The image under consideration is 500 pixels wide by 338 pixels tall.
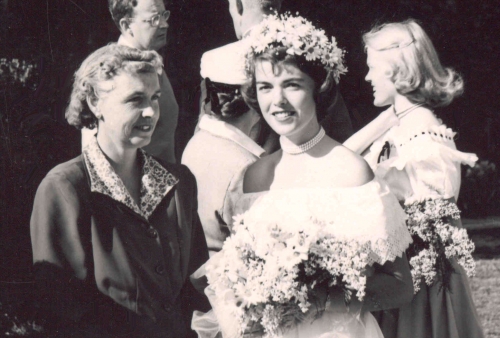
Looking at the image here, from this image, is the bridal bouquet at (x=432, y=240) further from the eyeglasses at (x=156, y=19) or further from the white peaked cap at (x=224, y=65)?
the eyeglasses at (x=156, y=19)

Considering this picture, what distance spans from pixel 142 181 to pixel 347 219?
0.99 m

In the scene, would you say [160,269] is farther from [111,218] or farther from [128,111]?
[128,111]

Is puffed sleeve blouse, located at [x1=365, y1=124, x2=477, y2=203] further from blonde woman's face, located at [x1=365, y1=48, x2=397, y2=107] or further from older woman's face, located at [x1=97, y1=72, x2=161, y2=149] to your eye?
older woman's face, located at [x1=97, y1=72, x2=161, y2=149]

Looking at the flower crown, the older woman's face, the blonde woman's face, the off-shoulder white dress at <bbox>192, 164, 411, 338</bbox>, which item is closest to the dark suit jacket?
the older woman's face

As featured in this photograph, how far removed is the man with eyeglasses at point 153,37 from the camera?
13.3 feet

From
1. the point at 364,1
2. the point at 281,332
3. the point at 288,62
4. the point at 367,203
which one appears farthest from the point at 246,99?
the point at 364,1

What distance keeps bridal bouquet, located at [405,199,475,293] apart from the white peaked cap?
3.94 ft

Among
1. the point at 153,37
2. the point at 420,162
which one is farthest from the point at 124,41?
the point at 420,162

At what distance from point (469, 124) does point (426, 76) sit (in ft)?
7.20

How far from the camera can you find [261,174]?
3.49m

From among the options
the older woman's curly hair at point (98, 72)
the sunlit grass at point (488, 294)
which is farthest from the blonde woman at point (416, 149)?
the sunlit grass at point (488, 294)

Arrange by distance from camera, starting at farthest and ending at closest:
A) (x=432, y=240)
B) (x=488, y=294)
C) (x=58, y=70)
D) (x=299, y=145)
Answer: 1. (x=488, y=294)
2. (x=58, y=70)
3. (x=432, y=240)
4. (x=299, y=145)

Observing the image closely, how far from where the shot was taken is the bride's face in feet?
10.8

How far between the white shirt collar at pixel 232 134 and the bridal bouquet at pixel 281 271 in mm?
755
